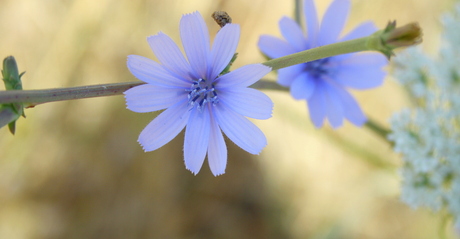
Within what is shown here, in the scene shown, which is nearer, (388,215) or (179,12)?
(179,12)

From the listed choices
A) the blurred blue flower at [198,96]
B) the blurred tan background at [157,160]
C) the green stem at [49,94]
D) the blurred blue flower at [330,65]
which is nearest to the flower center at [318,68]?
the blurred blue flower at [330,65]

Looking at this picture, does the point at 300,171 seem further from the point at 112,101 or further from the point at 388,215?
the point at 112,101

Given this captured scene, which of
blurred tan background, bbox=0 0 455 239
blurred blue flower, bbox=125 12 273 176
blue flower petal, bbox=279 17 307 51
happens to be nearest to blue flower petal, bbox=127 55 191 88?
blurred blue flower, bbox=125 12 273 176

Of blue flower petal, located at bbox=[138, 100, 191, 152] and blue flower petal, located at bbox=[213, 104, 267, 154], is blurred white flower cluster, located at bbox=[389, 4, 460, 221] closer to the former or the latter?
blue flower petal, located at bbox=[213, 104, 267, 154]

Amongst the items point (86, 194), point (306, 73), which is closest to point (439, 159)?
point (306, 73)

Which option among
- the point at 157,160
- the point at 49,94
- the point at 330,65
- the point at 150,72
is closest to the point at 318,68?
the point at 330,65

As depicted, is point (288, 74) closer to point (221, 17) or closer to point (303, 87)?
point (303, 87)
